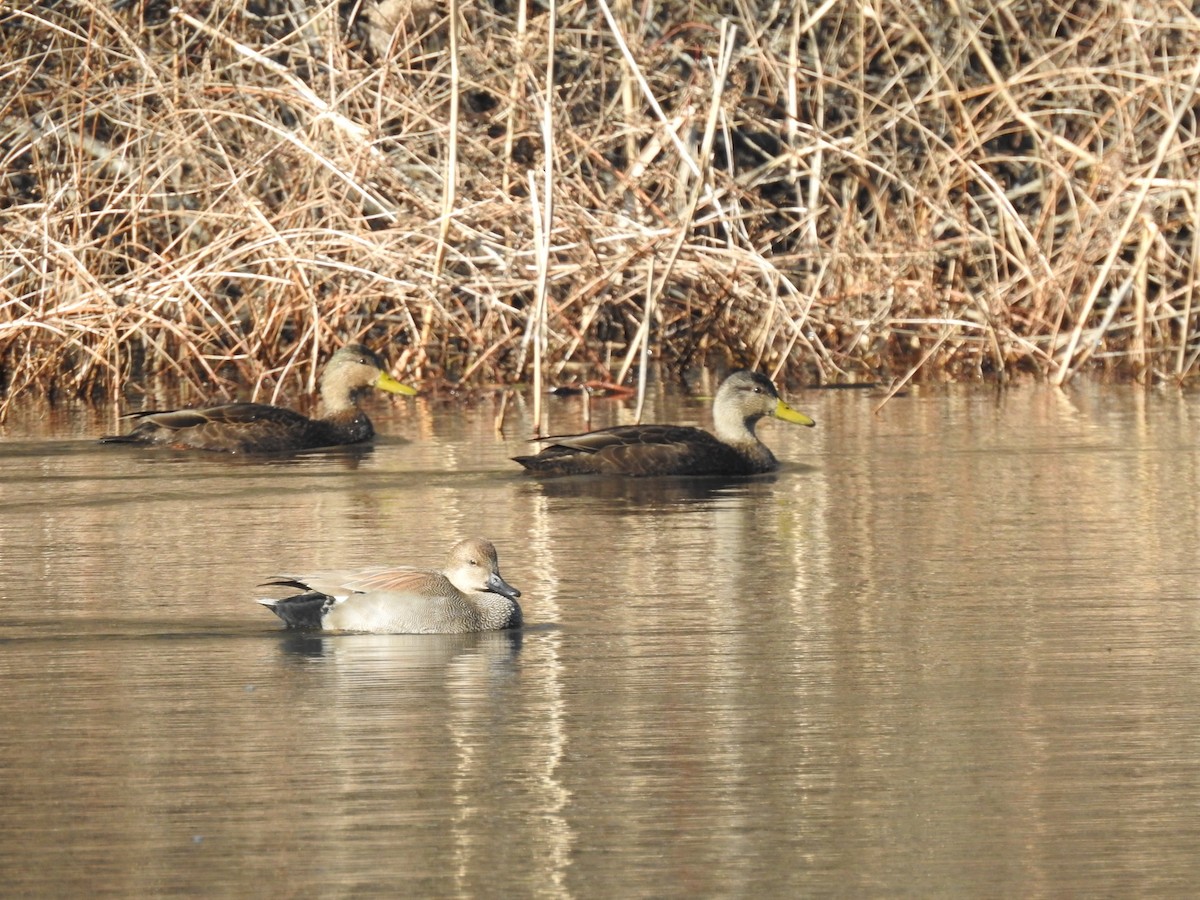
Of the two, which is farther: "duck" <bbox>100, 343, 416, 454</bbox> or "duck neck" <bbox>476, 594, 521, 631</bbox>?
"duck" <bbox>100, 343, 416, 454</bbox>

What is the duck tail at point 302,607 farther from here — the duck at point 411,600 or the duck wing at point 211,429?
the duck wing at point 211,429

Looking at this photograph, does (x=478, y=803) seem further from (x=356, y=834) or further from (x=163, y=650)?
(x=163, y=650)

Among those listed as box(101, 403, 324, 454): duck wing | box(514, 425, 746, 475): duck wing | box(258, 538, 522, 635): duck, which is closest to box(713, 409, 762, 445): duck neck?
box(514, 425, 746, 475): duck wing

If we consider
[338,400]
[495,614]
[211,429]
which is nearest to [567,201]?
[338,400]

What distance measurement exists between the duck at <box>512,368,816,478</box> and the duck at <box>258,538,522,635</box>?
379 cm

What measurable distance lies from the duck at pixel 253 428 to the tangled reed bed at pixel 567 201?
122cm

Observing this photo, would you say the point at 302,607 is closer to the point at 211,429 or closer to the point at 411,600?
the point at 411,600

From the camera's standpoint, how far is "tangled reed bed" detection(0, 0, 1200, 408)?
14.2m

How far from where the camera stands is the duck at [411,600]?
6812 millimetres

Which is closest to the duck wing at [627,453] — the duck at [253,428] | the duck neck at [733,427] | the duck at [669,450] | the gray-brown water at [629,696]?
the duck at [669,450]

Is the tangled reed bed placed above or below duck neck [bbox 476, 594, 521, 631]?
above

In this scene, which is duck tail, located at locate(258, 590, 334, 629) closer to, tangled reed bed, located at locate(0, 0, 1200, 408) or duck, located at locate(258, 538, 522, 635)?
duck, located at locate(258, 538, 522, 635)

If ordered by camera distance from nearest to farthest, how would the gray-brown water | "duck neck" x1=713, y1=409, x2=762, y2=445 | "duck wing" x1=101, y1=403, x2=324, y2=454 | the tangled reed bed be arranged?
the gray-brown water < "duck neck" x1=713, y1=409, x2=762, y2=445 < "duck wing" x1=101, y1=403, x2=324, y2=454 < the tangled reed bed

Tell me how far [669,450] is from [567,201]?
3.67m
